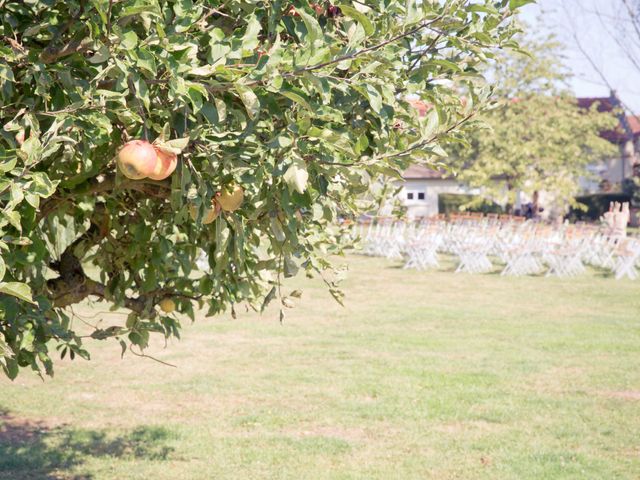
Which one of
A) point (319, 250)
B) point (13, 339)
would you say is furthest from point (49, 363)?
point (319, 250)

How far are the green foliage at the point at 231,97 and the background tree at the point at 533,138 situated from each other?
110ft

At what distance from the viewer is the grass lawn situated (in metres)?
6.90

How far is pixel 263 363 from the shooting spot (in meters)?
11.0

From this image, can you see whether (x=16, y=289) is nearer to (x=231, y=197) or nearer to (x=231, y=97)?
(x=231, y=197)

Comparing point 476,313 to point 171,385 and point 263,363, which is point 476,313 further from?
point 171,385

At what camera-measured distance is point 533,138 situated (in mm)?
37594

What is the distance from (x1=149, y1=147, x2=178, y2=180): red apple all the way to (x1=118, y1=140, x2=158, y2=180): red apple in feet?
0.07

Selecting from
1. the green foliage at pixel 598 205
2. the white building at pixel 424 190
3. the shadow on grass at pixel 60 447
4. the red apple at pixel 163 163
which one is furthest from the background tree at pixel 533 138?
the red apple at pixel 163 163

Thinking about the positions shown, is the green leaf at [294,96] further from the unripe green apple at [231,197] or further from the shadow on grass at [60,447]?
the shadow on grass at [60,447]

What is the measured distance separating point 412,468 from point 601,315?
970cm

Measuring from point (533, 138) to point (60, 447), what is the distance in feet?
109

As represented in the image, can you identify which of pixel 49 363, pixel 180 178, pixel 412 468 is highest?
pixel 180 178

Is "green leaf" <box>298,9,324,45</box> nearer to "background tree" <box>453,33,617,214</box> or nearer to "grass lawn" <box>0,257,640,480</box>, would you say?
"grass lawn" <box>0,257,640,480</box>

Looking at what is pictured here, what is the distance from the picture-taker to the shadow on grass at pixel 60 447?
6.65m
